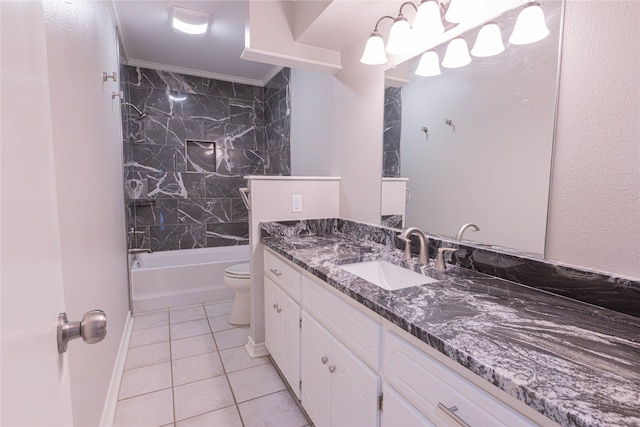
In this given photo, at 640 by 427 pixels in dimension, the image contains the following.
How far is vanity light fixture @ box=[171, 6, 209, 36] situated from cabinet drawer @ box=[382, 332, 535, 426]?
2775mm

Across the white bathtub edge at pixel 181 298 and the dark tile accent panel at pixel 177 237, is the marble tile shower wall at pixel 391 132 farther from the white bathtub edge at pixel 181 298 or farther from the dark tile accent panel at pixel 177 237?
Answer: the dark tile accent panel at pixel 177 237

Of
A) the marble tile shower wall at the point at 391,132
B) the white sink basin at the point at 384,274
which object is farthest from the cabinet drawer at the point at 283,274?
the marble tile shower wall at the point at 391,132

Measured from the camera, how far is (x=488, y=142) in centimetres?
132

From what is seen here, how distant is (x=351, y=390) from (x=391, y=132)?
135 centimetres

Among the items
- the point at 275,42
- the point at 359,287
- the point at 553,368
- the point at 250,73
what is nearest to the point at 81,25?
the point at 275,42

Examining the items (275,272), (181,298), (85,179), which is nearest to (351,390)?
(275,272)

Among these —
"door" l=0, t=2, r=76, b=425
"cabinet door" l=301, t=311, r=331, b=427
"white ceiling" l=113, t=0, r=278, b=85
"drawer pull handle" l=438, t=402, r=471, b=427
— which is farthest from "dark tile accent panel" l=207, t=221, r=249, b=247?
"drawer pull handle" l=438, t=402, r=471, b=427

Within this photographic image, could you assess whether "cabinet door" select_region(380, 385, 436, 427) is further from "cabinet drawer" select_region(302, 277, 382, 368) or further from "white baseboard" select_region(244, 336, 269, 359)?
"white baseboard" select_region(244, 336, 269, 359)

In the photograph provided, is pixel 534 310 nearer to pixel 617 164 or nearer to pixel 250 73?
pixel 617 164

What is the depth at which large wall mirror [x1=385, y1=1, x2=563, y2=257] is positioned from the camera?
112 cm

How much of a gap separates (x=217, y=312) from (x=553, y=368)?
9.44 feet

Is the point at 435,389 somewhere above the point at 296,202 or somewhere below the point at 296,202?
below

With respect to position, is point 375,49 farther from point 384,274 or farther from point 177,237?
point 177,237

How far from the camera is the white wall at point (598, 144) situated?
889mm
